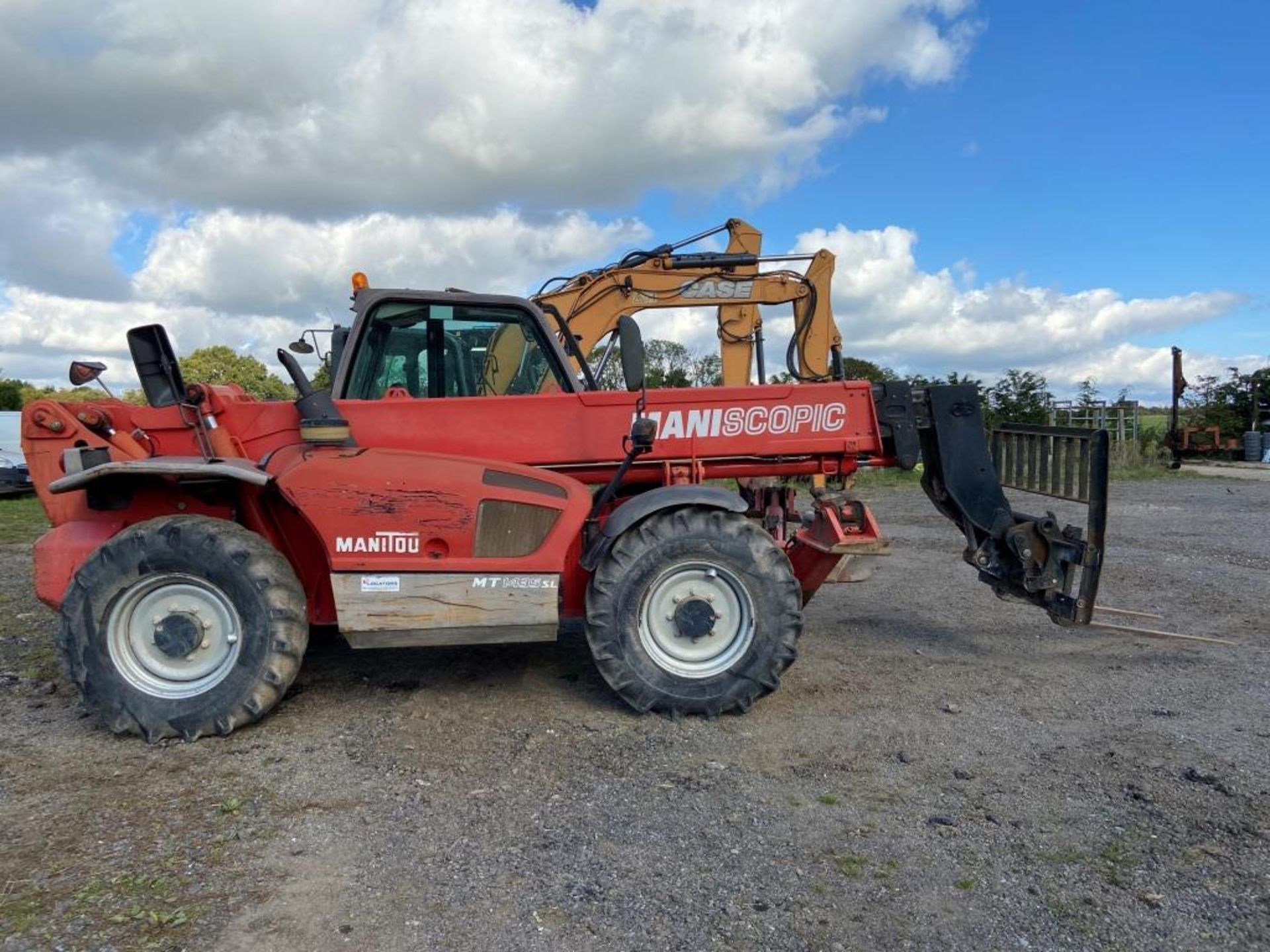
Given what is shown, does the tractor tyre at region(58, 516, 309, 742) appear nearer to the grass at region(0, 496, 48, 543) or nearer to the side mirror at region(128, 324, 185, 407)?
the side mirror at region(128, 324, 185, 407)

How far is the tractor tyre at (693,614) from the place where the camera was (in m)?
4.82

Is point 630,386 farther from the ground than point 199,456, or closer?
farther from the ground

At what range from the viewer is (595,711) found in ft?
16.3

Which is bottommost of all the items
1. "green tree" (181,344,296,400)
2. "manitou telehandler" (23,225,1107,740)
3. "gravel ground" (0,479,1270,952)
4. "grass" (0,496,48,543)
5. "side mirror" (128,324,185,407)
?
"gravel ground" (0,479,1270,952)

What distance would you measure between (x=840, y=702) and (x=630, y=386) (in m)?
2.11

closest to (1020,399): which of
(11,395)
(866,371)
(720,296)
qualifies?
(866,371)

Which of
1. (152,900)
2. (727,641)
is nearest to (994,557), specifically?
(727,641)

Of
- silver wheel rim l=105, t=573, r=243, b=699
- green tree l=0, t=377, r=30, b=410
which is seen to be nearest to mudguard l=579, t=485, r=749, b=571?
silver wheel rim l=105, t=573, r=243, b=699

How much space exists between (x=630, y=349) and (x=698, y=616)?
1448mm

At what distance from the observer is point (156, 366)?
509 cm

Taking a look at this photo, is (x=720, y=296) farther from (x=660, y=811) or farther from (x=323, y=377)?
(x=660, y=811)

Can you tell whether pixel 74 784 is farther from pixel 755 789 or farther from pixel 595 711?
pixel 755 789

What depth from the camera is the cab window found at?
215 inches

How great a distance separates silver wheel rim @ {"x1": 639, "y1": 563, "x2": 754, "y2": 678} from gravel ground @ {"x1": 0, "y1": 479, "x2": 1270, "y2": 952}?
0.34 m
